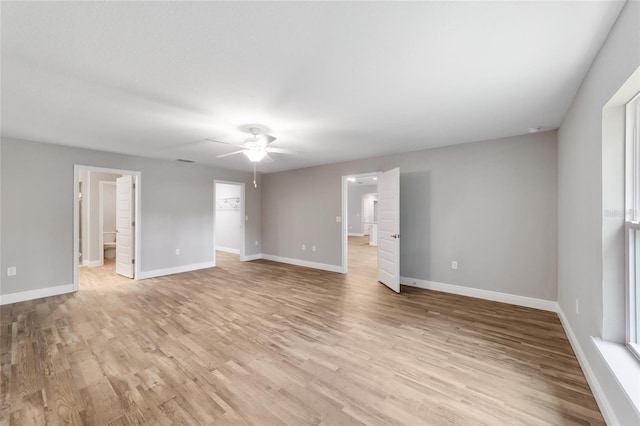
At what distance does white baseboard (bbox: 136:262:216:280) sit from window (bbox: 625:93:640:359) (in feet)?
21.0

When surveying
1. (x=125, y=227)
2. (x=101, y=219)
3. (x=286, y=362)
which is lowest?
(x=286, y=362)

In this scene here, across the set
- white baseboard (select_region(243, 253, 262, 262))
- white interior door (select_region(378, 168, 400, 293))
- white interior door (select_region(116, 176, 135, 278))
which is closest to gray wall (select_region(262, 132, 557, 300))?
white interior door (select_region(378, 168, 400, 293))

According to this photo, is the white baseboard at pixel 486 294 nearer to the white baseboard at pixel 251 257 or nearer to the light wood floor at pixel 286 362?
the light wood floor at pixel 286 362

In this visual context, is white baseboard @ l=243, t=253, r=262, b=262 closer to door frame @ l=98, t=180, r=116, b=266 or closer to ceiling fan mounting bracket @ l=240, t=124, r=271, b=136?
door frame @ l=98, t=180, r=116, b=266

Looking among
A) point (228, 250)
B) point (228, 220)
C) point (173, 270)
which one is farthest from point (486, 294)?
point (228, 220)

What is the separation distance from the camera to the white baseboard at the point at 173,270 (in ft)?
16.8

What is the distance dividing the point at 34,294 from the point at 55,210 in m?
1.31

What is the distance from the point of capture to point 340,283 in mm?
4828

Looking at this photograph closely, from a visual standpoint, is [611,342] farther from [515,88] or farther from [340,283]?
[340,283]

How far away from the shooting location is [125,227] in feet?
17.4

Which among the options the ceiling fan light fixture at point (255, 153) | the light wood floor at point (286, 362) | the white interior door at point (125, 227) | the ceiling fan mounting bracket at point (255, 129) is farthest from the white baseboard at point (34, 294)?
the ceiling fan mounting bracket at point (255, 129)

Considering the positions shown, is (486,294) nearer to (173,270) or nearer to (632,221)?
(632,221)

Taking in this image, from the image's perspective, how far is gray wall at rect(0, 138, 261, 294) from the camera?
3.83m

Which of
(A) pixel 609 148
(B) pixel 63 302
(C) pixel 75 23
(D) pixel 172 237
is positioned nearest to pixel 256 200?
(D) pixel 172 237
